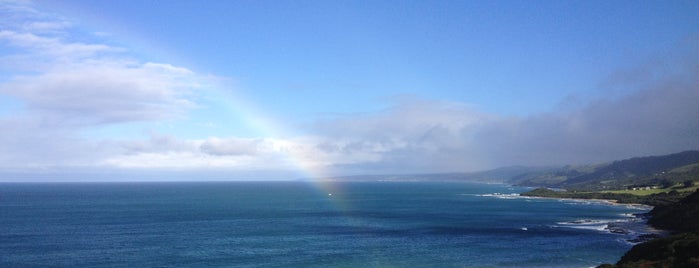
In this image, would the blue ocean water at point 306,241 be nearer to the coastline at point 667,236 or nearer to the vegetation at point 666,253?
the coastline at point 667,236

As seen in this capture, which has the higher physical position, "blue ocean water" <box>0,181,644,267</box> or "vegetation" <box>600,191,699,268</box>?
"vegetation" <box>600,191,699,268</box>

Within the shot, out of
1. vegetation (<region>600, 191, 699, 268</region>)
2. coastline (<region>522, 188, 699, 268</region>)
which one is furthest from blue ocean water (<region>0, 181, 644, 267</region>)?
vegetation (<region>600, 191, 699, 268</region>)

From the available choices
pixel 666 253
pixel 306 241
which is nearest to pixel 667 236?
→ pixel 666 253

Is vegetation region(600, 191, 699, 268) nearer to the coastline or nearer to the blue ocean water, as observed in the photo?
the coastline

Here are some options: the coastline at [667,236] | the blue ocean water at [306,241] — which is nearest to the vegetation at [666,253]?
the coastline at [667,236]

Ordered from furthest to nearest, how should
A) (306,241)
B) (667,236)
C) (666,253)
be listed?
1. (306,241)
2. (667,236)
3. (666,253)

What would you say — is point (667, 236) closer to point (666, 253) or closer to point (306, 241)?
point (666, 253)

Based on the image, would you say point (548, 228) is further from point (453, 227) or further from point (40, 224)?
point (40, 224)

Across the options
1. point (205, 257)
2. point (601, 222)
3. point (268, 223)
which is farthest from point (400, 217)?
point (205, 257)

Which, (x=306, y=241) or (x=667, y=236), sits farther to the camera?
(x=306, y=241)

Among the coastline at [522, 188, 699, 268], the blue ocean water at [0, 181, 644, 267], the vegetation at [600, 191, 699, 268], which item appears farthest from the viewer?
the blue ocean water at [0, 181, 644, 267]

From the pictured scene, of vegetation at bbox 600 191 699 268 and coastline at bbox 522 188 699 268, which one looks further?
coastline at bbox 522 188 699 268

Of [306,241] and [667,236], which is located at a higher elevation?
[667,236]
